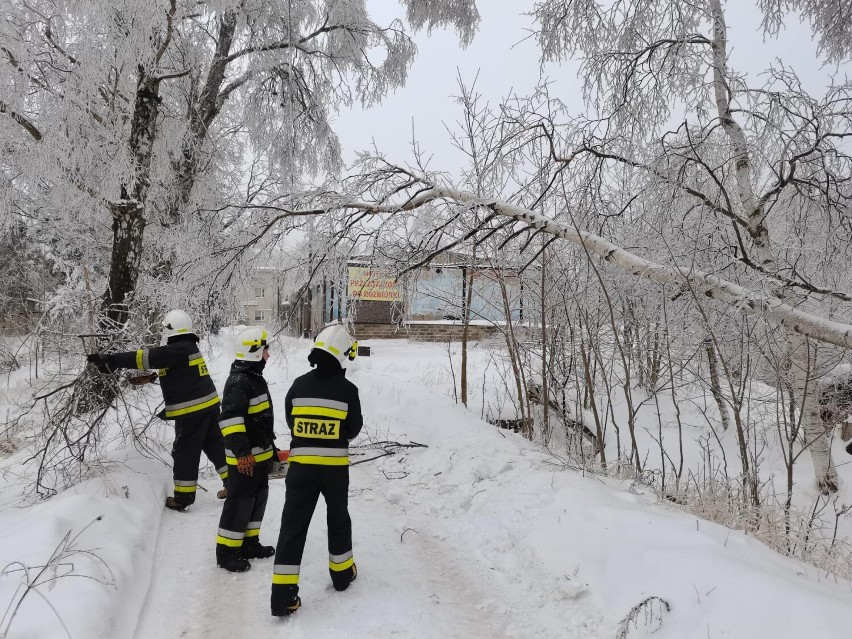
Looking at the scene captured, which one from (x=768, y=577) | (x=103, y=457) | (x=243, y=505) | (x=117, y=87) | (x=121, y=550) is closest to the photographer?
(x=768, y=577)

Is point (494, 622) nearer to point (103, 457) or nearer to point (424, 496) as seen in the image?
point (424, 496)

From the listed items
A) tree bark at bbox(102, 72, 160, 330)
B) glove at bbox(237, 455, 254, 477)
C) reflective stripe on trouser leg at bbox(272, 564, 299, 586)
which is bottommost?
reflective stripe on trouser leg at bbox(272, 564, 299, 586)

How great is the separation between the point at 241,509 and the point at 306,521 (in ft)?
2.71

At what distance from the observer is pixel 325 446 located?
130 inches

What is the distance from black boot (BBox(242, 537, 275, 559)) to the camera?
3861mm

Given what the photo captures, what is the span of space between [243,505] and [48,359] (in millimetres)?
3258

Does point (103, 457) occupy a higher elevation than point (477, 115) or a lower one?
lower

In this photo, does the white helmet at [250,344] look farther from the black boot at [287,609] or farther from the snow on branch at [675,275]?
the black boot at [287,609]

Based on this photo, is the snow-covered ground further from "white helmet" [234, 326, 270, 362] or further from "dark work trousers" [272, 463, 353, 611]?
"white helmet" [234, 326, 270, 362]

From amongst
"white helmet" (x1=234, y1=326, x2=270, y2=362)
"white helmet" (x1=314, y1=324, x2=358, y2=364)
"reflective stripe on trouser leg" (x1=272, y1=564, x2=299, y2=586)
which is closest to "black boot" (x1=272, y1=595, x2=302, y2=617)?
"reflective stripe on trouser leg" (x1=272, y1=564, x2=299, y2=586)

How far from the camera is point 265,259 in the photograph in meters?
5.34

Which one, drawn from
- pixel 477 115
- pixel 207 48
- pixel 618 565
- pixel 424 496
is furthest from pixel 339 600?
pixel 207 48

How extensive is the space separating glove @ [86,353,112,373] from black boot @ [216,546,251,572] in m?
1.80

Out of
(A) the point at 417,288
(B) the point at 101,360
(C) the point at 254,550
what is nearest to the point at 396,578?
(C) the point at 254,550
